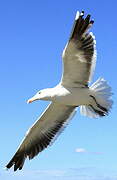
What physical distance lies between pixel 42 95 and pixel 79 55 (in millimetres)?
1374

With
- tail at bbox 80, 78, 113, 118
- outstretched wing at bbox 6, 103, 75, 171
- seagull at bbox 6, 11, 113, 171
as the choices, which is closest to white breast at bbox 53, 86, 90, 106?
seagull at bbox 6, 11, 113, 171

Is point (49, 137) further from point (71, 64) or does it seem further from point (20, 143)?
point (71, 64)

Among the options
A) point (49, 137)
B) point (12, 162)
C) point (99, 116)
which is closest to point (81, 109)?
point (99, 116)

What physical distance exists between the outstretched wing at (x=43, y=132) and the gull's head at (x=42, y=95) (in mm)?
1458

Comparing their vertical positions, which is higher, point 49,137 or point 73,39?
point 73,39

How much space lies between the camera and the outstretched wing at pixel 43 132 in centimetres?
1602

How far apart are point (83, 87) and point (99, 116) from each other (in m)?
1.00

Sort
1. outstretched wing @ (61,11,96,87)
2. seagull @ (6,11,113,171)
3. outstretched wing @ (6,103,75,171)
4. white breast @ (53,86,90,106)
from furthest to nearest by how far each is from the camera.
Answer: outstretched wing @ (6,103,75,171)
white breast @ (53,86,90,106)
seagull @ (6,11,113,171)
outstretched wing @ (61,11,96,87)

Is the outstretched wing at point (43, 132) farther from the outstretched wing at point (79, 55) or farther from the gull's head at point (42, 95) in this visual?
the outstretched wing at point (79, 55)

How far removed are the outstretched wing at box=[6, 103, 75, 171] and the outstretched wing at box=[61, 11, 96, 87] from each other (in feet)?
5.33

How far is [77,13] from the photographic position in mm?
13141

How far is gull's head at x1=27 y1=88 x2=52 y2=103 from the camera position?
14.2 metres

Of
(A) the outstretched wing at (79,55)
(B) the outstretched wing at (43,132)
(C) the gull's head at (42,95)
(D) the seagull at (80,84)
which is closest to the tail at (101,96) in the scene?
(D) the seagull at (80,84)

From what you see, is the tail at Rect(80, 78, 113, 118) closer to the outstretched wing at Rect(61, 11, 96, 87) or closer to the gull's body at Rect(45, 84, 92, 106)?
the gull's body at Rect(45, 84, 92, 106)
